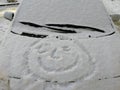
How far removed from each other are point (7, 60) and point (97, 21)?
147 centimetres

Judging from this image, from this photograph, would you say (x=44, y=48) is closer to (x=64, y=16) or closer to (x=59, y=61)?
(x=59, y=61)

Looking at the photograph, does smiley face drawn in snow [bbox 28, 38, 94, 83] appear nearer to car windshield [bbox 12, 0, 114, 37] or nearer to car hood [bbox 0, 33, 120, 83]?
car hood [bbox 0, 33, 120, 83]

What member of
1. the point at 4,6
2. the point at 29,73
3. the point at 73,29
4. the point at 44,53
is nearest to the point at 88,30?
the point at 73,29

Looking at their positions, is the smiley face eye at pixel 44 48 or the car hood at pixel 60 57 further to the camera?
the smiley face eye at pixel 44 48

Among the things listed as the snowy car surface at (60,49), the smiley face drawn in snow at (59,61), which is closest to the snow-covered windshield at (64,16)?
the snowy car surface at (60,49)

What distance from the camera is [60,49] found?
11.0 ft

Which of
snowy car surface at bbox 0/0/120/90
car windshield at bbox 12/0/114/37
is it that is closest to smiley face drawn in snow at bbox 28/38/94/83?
snowy car surface at bbox 0/0/120/90

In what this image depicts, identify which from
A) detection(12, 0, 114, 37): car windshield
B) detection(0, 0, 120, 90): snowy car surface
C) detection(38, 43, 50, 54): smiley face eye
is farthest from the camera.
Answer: detection(12, 0, 114, 37): car windshield

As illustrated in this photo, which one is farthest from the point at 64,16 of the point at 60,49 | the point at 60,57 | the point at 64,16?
the point at 60,57

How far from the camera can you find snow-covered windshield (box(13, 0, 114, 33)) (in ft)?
12.9

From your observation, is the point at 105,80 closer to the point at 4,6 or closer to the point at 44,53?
the point at 44,53

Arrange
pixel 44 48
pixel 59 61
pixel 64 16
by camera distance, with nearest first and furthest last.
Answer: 1. pixel 59 61
2. pixel 44 48
3. pixel 64 16

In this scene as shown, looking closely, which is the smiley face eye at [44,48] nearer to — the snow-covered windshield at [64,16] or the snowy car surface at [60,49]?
the snowy car surface at [60,49]

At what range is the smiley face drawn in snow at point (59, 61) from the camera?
3061 mm
